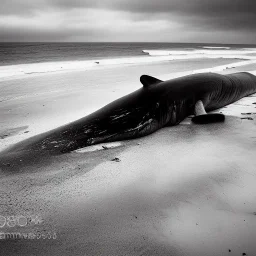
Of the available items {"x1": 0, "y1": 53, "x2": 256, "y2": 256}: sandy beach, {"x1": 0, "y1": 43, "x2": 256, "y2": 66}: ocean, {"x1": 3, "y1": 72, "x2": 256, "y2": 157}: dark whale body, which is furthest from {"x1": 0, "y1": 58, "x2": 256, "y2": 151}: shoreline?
{"x1": 0, "y1": 43, "x2": 256, "y2": 66}: ocean

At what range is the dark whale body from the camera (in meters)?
3.29

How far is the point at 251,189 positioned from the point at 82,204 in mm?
1574

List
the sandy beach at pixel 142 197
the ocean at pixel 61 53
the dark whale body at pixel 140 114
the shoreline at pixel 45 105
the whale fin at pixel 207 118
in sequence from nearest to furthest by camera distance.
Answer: the sandy beach at pixel 142 197
the dark whale body at pixel 140 114
the whale fin at pixel 207 118
the shoreline at pixel 45 105
the ocean at pixel 61 53

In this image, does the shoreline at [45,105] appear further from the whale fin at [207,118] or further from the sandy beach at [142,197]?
the whale fin at [207,118]

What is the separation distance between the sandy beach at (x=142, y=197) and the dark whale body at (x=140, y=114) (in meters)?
0.20

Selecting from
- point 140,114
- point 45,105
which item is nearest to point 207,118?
point 140,114

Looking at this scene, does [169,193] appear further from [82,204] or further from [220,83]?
[220,83]

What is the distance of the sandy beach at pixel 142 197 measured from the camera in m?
1.61

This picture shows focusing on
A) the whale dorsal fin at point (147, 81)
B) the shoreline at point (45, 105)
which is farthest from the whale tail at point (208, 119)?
the whale dorsal fin at point (147, 81)

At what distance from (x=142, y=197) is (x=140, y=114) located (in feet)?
5.88

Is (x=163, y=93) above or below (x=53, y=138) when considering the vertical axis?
above

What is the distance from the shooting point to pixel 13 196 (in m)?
2.13

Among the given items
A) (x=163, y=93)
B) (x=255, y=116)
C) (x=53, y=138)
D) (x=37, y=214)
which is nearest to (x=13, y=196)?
(x=37, y=214)

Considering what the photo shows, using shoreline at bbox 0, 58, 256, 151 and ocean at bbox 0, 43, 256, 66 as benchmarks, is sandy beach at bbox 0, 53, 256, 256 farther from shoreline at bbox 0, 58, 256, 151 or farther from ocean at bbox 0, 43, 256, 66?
ocean at bbox 0, 43, 256, 66
